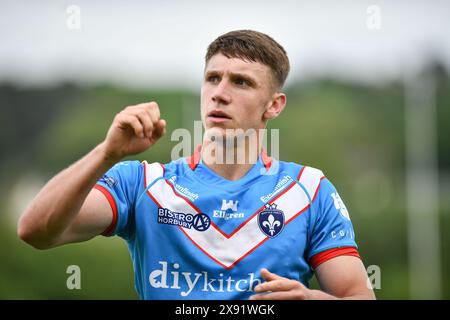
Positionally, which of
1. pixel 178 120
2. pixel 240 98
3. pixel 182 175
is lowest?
pixel 182 175

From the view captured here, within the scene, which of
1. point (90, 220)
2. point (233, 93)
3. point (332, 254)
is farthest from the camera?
point (233, 93)

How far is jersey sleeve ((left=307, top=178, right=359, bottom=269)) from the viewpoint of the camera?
4.05 metres

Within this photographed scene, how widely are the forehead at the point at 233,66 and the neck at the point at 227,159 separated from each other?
0.42m

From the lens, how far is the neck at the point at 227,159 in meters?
4.33

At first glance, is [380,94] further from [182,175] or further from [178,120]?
[182,175]

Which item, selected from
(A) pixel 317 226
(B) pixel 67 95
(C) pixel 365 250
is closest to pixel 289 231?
(A) pixel 317 226

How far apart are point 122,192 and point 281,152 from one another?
33.8 meters

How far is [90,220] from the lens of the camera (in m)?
3.76

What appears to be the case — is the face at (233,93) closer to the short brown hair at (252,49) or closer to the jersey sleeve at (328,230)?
the short brown hair at (252,49)

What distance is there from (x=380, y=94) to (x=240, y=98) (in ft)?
125

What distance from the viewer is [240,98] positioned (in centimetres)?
427

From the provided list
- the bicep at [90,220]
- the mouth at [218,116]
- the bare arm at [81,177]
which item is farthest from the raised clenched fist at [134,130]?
the mouth at [218,116]

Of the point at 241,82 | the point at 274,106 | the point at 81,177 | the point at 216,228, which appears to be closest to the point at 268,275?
the point at 216,228

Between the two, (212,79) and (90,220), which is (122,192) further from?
(212,79)
